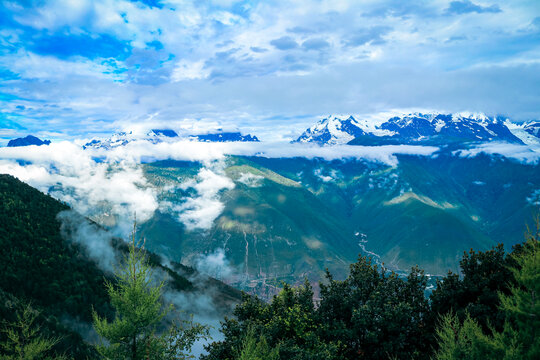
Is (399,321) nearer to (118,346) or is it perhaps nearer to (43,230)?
(118,346)

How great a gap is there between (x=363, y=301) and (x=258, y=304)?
52.2ft

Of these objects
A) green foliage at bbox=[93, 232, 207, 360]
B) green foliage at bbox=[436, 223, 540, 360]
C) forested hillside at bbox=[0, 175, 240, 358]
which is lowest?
forested hillside at bbox=[0, 175, 240, 358]

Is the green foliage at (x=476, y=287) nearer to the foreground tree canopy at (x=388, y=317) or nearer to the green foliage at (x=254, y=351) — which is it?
the foreground tree canopy at (x=388, y=317)

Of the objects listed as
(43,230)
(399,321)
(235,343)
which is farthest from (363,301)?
(43,230)

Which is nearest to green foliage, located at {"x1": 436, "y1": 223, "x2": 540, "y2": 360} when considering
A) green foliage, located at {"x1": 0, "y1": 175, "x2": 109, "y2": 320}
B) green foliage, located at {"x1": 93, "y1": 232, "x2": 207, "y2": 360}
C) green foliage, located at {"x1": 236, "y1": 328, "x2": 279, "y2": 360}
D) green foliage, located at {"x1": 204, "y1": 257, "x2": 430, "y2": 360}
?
green foliage, located at {"x1": 204, "y1": 257, "x2": 430, "y2": 360}

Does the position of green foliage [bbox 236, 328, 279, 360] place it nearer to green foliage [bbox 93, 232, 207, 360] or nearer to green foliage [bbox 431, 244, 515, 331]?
green foliage [bbox 93, 232, 207, 360]

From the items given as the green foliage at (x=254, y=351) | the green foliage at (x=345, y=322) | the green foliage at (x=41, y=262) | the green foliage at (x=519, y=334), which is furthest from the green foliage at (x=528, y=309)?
the green foliage at (x=41, y=262)

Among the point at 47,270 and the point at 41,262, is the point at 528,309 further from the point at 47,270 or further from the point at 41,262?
the point at 41,262

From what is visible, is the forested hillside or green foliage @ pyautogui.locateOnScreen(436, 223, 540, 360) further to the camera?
the forested hillside

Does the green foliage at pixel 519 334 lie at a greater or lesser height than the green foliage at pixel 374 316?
greater

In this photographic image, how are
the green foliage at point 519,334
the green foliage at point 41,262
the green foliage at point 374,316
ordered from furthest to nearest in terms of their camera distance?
the green foliage at point 41,262 < the green foliage at point 374,316 < the green foliage at point 519,334

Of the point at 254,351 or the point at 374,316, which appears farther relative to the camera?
the point at 374,316

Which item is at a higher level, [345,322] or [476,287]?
[476,287]

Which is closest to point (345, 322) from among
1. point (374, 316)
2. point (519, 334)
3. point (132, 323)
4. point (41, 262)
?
point (374, 316)
